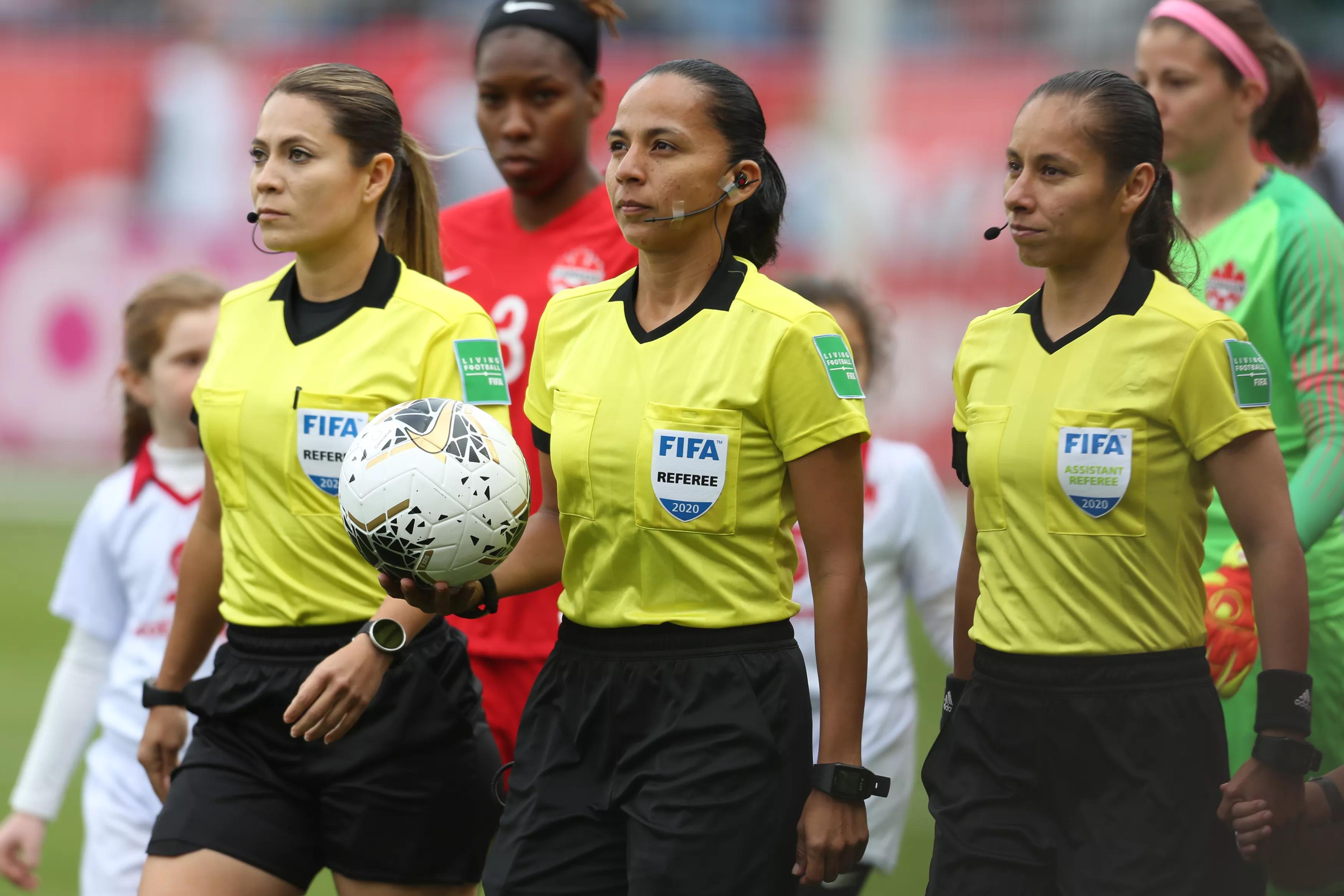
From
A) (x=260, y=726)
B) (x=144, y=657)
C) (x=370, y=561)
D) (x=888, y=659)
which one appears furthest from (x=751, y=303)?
(x=144, y=657)

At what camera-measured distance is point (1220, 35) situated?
4621 mm

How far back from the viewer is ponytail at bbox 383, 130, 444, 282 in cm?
424

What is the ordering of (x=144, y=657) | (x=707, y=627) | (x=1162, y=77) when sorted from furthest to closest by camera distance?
(x=144, y=657)
(x=1162, y=77)
(x=707, y=627)

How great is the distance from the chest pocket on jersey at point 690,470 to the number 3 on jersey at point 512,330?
1.57m

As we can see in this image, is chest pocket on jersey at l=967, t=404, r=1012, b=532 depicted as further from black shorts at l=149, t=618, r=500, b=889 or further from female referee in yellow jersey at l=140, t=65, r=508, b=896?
black shorts at l=149, t=618, r=500, b=889

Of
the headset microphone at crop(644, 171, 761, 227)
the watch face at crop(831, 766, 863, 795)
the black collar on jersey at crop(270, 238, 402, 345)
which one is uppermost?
the headset microphone at crop(644, 171, 761, 227)

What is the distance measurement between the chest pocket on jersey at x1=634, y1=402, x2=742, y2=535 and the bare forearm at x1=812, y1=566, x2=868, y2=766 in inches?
9.6

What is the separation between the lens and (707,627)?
343 centimetres

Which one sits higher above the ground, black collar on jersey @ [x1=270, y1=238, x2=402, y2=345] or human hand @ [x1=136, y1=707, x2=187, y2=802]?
black collar on jersey @ [x1=270, y1=238, x2=402, y2=345]

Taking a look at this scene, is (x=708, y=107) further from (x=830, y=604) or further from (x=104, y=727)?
(x=104, y=727)

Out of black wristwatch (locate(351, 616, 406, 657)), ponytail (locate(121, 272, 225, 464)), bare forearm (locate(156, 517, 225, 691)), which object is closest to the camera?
black wristwatch (locate(351, 616, 406, 657))

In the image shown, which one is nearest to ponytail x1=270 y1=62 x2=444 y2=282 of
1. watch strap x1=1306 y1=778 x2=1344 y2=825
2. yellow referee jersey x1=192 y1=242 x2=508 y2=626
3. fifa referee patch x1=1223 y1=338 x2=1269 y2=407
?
yellow referee jersey x1=192 y1=242 x2=508 y2=626

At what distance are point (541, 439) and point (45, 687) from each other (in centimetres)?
789

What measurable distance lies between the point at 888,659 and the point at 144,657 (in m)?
2.20
